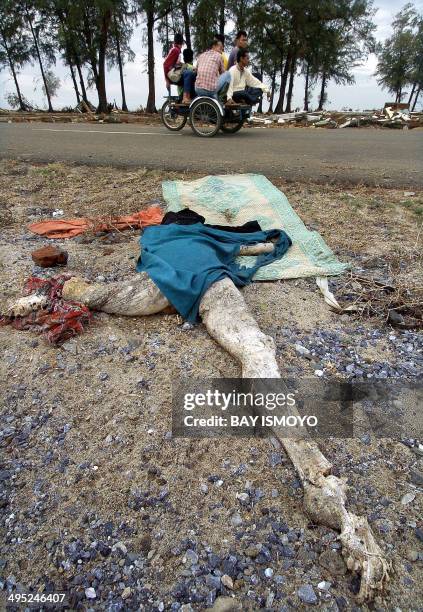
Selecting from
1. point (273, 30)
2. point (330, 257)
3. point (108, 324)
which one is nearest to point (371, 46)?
point (273, 30)

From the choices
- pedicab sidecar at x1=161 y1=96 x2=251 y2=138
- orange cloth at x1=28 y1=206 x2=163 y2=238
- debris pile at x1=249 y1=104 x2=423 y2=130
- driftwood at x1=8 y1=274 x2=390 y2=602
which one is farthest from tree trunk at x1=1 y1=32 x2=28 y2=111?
driftwood at x1=8 y1=274 x2=390 y2=602

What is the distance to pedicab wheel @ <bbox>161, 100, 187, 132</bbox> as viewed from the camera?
833 centimetres

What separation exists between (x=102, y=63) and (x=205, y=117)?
13.8m

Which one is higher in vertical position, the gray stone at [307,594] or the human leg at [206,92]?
the human leg at [206,92]

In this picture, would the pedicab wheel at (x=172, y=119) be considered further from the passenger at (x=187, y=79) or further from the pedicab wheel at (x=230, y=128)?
the pedicab wheel at (x=230, y=128)

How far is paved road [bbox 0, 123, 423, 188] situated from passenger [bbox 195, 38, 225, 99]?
796 millimetres

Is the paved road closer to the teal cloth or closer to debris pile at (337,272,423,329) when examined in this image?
the teal cloth

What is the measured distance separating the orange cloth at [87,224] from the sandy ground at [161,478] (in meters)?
1.04

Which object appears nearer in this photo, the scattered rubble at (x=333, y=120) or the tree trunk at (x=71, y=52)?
the scattered rubble at (x=333, y=120)

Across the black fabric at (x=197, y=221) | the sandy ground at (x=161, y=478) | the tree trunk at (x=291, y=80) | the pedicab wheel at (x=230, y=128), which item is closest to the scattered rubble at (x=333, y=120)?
the pedicab wheel at (x=230, y=128)

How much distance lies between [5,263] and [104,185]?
206 centimetres

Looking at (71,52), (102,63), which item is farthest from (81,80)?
(102,63)

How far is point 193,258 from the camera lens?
8.33 ft

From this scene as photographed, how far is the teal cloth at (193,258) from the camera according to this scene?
238 centimetres
